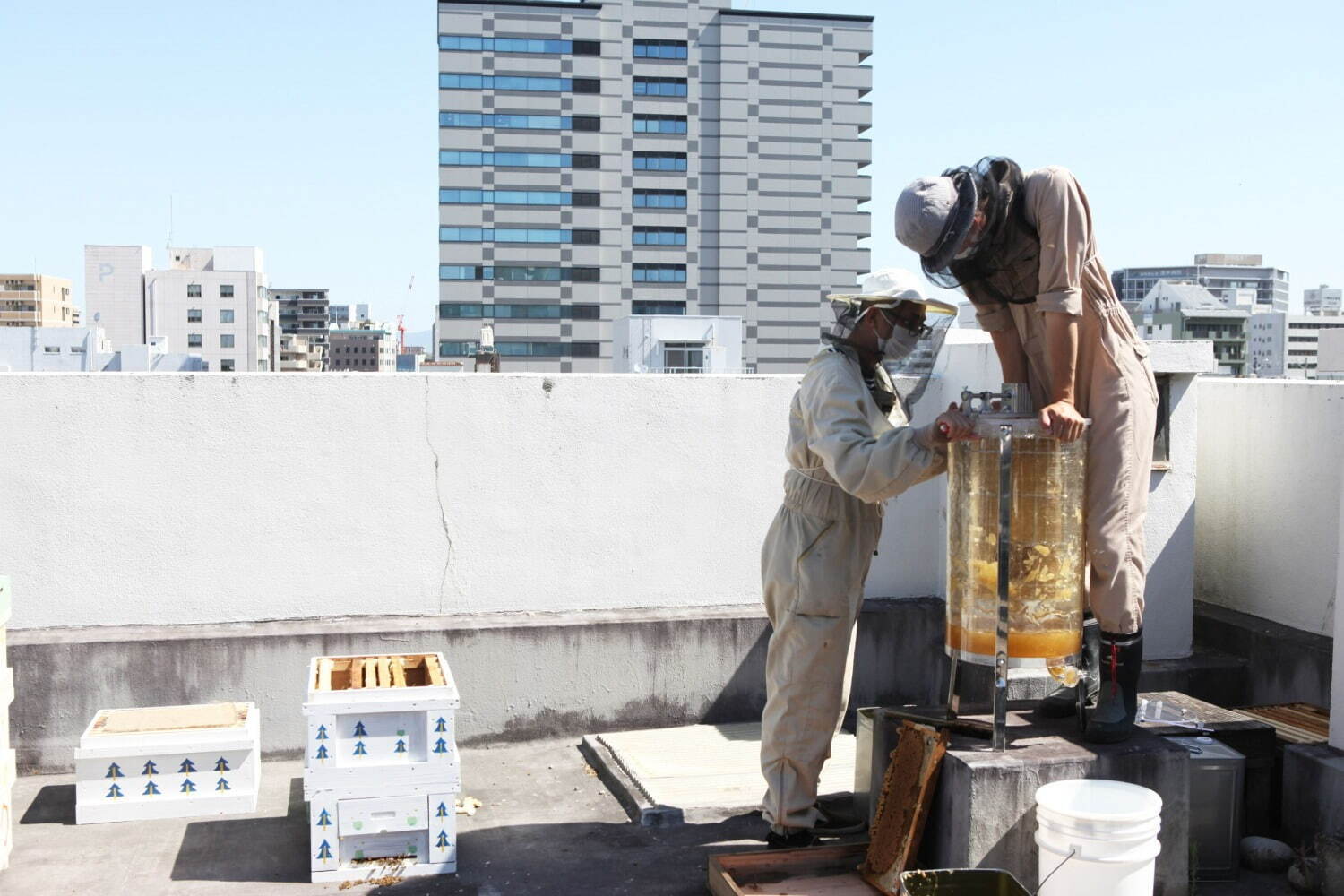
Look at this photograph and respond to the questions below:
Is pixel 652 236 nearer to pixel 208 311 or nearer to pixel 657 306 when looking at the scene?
pixel 657 306

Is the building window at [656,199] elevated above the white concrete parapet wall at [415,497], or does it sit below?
above

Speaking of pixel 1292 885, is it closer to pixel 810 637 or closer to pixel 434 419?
pixel 810 637

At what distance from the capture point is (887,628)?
6828mm

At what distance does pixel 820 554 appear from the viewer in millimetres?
4375

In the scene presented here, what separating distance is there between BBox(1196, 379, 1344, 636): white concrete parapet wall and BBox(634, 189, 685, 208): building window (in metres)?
99.7

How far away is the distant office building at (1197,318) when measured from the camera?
4200 inches

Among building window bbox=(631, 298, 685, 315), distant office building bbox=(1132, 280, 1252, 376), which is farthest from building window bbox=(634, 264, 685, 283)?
distant office building bbox=(1132, 280, 1252, 376)

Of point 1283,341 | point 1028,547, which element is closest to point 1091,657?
point 1028,547

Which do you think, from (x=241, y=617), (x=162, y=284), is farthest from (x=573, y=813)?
(x=162, y=284)

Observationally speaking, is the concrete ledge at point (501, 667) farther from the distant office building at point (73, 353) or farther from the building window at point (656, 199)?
the building window at point (656, 199)

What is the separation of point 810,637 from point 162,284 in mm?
123088

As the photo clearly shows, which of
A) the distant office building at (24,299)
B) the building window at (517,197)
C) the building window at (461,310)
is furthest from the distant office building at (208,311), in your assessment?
the distant office building at (24,299)

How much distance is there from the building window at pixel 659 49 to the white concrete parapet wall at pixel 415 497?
103 metres

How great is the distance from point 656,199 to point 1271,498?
100370 mm
